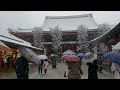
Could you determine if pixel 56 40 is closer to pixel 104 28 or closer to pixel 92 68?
pixel 104 28

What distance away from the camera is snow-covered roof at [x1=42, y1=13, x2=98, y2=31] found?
23981mm

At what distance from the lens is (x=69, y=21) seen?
25.7 m

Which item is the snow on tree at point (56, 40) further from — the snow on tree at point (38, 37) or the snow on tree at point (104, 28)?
the snow on tree at point (104, 28)

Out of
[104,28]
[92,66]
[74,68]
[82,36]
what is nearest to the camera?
[92,66]

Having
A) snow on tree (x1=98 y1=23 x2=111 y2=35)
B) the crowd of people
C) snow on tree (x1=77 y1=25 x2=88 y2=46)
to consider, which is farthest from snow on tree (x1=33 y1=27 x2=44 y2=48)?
the crowd of people

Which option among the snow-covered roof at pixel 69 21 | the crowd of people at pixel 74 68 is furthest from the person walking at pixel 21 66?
the snow-covered roof at pixel 69 21

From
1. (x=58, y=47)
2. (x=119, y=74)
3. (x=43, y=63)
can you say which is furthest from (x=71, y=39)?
(x=119, y=74)

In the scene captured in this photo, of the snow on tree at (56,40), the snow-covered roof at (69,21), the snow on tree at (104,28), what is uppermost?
the snow-covered roof at (69,21)

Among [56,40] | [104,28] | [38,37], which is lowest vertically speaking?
[56,40]

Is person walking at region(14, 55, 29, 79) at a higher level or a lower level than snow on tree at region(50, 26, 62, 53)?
lower

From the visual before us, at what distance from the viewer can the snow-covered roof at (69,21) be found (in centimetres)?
2398

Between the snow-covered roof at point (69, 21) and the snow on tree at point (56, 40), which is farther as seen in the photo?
the snow-covered roof at point (69, 21)

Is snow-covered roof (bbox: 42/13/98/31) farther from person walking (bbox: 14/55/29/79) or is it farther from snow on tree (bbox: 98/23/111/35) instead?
person walking (bbox: 14/55/29/79)

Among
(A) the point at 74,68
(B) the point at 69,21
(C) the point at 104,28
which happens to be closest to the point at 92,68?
(A) the point at 74,68
